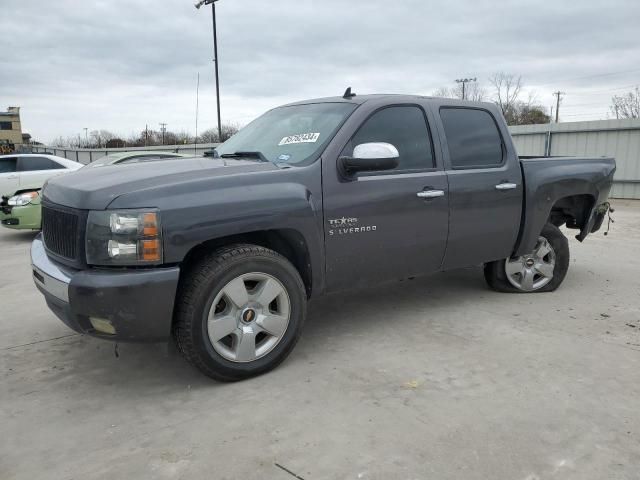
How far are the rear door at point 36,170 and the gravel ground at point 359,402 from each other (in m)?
7.12

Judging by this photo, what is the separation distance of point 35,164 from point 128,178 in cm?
948

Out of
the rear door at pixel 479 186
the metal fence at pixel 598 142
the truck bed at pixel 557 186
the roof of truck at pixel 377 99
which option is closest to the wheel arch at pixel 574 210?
the truck bed at pixel 557 186

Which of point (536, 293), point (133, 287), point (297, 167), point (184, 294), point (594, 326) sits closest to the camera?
point (133, 287)

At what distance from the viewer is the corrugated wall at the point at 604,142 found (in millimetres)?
14562

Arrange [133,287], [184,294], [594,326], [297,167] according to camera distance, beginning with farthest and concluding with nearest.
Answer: [594,326], [297,167], [184,294], [133,287]

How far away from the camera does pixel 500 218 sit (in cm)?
461

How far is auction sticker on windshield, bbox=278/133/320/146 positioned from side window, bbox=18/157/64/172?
29.6ft

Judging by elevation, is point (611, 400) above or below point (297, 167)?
below

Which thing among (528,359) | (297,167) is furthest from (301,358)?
(528,359)

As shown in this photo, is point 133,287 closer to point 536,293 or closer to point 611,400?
point 611,400

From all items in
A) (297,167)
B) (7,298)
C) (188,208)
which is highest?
(297,167)

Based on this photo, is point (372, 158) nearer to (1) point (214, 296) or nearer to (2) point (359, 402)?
(1) point (214, 296)

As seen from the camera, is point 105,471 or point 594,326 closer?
point 105,471

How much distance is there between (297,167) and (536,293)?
304 centimetres
